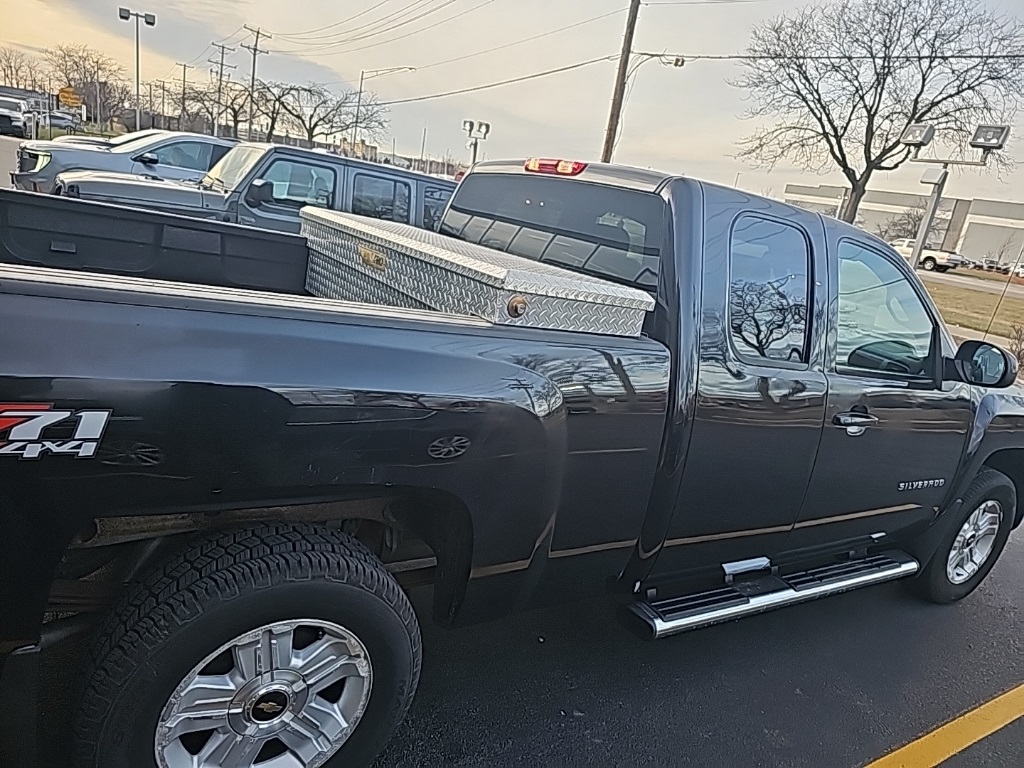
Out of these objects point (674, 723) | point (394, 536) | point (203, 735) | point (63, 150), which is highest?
point (63, 150)

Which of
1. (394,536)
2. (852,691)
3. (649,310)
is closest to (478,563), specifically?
(394,536)

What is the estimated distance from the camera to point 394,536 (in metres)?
2.45

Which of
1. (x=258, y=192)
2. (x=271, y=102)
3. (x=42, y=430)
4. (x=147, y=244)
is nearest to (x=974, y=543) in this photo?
(x=42, y=430)

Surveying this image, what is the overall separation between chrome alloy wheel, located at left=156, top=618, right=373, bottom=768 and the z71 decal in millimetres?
640

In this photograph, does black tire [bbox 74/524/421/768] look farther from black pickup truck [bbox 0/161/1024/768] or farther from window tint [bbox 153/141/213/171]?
window tint [bbox 153/141/213/171]

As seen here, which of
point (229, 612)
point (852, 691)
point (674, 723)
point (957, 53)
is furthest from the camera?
point (957, 53)

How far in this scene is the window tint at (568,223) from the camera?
2713 mm

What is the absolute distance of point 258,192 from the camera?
8570 millimetres

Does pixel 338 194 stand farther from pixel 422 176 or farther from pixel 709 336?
pixel 709 336

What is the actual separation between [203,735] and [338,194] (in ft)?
26.1

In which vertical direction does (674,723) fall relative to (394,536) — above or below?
below

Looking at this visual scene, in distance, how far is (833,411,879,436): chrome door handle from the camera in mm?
2973

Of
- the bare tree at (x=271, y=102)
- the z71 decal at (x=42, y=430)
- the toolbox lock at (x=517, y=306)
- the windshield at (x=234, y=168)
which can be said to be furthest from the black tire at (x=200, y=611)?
the bare tree at (x=271, y=102)

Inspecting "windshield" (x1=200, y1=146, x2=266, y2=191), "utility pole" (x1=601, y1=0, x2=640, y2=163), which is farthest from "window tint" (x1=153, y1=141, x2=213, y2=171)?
"utility pole" (x1=601, y1=0, x2=640, y2=163)
